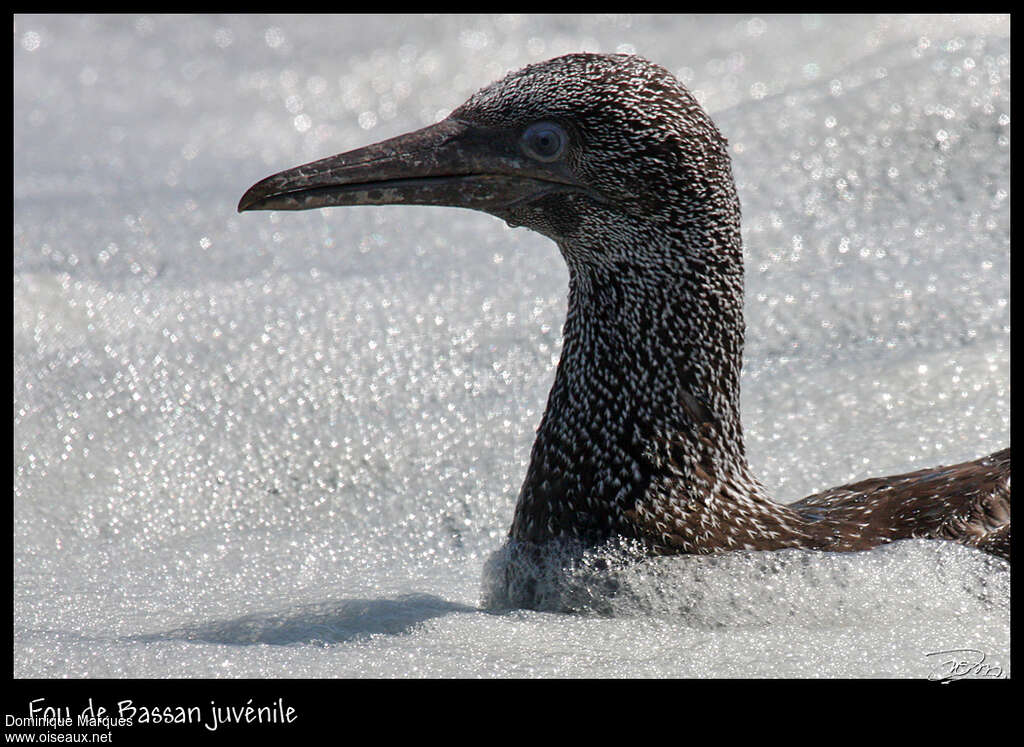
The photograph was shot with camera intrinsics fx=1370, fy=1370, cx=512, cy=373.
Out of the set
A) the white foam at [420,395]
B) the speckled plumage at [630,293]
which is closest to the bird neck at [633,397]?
the speckled plumage at [630,293]

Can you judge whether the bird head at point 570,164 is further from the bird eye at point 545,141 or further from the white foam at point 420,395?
the white foam at point 420,395

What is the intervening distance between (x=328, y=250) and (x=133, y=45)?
14.8 feet

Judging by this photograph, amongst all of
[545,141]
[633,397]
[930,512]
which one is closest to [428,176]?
[545,141]

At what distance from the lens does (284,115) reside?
29.6ft

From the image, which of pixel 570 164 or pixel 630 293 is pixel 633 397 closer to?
pixel 630 293

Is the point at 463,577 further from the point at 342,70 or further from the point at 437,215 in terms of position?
the point at 342,70

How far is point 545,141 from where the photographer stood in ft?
11.3

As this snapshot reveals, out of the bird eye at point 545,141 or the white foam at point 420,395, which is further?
the bird eye at point 545,141

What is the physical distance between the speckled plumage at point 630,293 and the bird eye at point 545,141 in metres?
0.01

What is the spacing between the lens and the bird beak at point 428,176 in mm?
3369

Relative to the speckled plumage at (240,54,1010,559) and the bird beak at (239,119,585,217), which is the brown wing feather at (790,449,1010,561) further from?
the bird beak at (239,119,585,217)

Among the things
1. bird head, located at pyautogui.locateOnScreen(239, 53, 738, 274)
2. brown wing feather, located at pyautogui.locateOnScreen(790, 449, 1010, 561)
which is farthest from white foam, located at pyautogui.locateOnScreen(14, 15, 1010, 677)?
bird head, located at pyautogui.locateOnScreen(239, 53, 738, 274)

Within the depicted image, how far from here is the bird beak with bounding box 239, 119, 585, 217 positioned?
3369 mm

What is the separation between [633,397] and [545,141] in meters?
0.69
